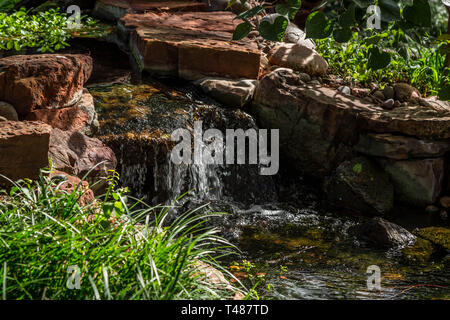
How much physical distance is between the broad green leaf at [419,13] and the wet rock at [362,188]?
4098mm

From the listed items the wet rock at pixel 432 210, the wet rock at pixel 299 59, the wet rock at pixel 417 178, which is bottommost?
the wet rock at pixel 432 210

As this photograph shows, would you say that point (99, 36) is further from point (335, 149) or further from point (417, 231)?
point (417, 231)

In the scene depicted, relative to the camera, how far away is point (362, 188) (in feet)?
18.4

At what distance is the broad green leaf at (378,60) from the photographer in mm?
1808

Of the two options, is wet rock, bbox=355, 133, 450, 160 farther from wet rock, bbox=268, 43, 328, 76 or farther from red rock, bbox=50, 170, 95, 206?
red rock, bbox=50, 170, 95, 206

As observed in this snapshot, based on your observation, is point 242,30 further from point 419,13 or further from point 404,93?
point 404,93

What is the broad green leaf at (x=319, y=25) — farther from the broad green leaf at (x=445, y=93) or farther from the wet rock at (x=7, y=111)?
the wet rock at (x=7, y=111)

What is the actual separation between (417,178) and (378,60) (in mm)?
4145

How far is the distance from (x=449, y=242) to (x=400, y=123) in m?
1.42

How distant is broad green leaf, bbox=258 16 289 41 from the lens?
1828 mm

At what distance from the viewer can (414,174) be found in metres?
5.59

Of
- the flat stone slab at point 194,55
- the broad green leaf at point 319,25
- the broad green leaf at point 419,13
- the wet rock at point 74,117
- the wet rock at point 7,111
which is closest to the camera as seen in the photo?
the broad green leaf at point 419,13

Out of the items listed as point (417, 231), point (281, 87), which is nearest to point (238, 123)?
point (281, 87)

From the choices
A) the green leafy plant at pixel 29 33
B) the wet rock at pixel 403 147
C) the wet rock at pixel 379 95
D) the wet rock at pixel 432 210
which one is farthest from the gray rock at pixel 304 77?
the green leafy plant at pixel 29 33
